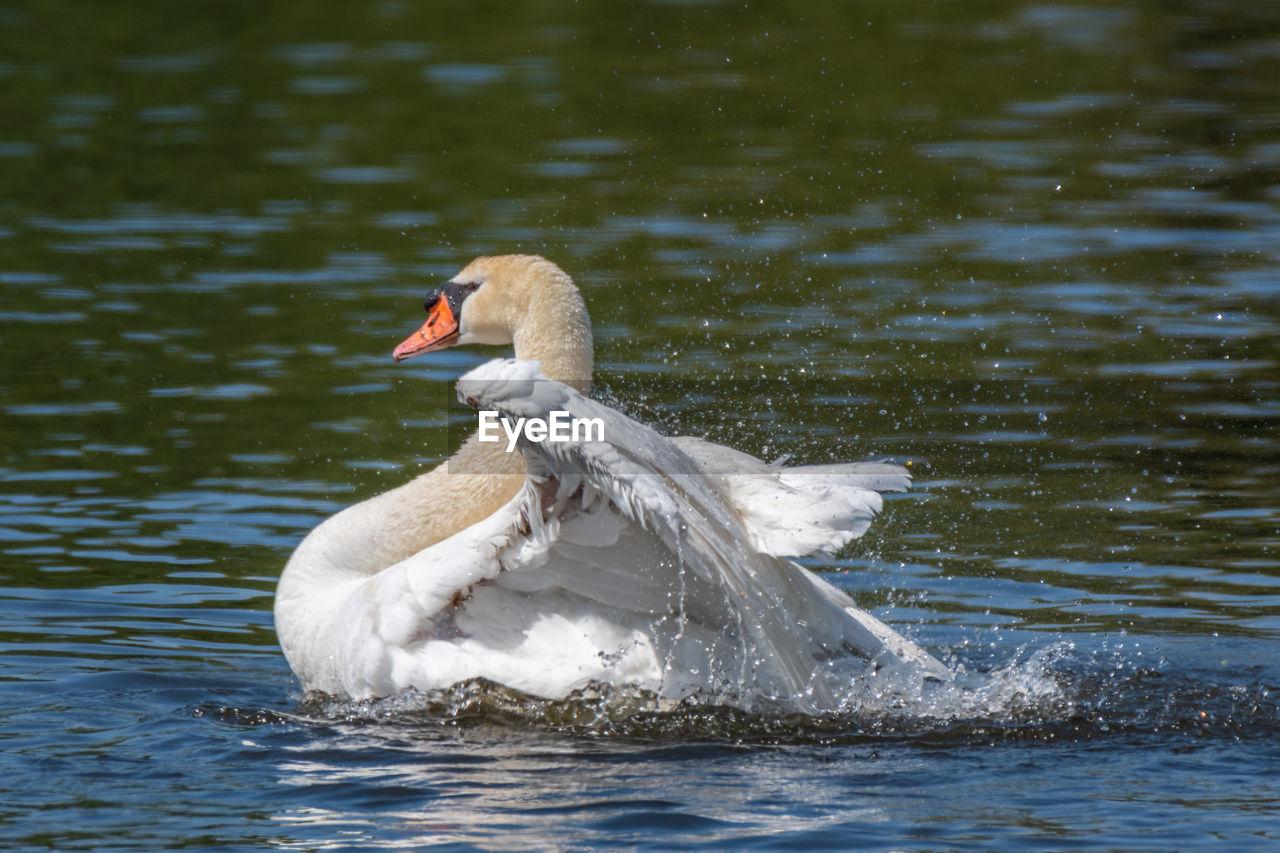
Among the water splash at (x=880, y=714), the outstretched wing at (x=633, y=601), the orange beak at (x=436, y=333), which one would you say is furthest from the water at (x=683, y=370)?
the orange beak at (x=436, y=333)

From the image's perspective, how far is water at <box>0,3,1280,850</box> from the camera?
6141 mm

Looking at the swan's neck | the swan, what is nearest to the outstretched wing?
the swan

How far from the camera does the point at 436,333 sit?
767 centimetres

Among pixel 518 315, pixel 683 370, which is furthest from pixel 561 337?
pixel 683 370

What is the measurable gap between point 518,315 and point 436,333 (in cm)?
48

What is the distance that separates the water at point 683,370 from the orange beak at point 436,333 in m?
1.40

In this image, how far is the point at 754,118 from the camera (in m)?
18.0

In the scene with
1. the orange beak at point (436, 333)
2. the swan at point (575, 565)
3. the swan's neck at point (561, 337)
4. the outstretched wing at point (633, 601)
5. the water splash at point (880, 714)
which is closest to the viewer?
the swan at point (575, 565)

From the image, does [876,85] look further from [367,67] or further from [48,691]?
[48,691]

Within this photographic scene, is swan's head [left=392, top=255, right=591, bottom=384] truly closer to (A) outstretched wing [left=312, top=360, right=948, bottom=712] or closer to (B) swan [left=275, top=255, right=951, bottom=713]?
(B) swan [left=275, top=255, right=951, bottom=713]

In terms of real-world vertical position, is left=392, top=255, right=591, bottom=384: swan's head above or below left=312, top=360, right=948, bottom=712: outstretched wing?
above

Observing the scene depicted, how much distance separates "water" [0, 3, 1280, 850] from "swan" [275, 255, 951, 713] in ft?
0.59

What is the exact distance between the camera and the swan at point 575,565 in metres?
5.89

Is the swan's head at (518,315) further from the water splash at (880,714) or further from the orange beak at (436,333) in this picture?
the water splash at (880,714)
